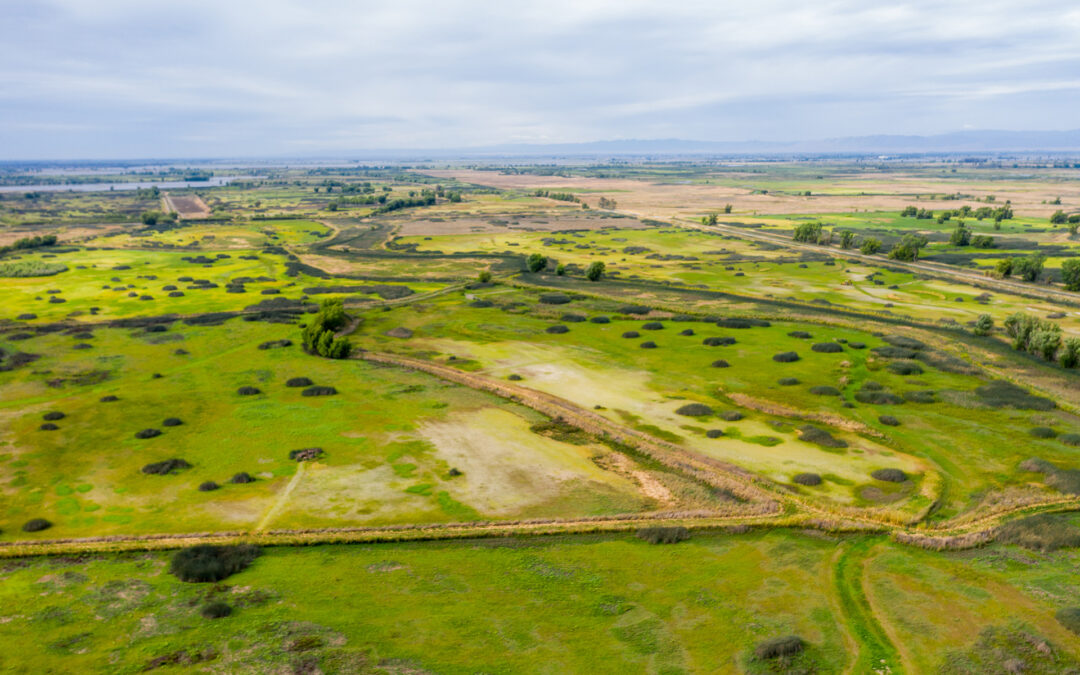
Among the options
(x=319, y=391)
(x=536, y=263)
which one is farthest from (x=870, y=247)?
(x=319, y=391)

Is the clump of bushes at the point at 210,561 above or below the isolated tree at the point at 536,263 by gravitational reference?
Result: below

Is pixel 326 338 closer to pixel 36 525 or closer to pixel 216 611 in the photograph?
pixel 36 525

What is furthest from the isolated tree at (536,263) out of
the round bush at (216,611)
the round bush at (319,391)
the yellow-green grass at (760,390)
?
the round bush at (216,611)

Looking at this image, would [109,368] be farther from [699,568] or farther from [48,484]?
[699,568]

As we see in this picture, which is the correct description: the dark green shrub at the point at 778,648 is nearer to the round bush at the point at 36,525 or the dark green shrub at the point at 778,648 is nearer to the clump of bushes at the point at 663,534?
the clump of bushes at the point at 663,534

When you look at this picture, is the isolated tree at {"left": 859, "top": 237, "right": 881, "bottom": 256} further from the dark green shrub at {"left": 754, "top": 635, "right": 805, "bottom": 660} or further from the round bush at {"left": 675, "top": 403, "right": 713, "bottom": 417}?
the dark green shrub at {"left": 754, "top": 635, "right": 805, "bottom": 660}
